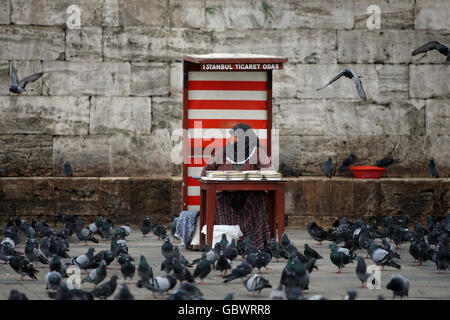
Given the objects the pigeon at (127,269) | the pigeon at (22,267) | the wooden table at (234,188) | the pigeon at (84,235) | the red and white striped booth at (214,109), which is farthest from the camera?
the pigeon at (84,235)

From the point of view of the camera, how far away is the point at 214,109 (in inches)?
451

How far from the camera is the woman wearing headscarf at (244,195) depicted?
35.5 ft

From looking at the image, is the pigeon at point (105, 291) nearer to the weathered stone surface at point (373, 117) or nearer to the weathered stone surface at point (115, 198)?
the weathered stone surface at point (115, 198)

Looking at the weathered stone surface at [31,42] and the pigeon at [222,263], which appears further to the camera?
the weathered stone surface at [31,42]

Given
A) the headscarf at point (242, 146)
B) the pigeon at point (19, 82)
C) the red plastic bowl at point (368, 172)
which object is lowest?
the red plastic bowl at point (368, 172)

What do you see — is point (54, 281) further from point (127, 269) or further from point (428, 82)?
point (428, 82)

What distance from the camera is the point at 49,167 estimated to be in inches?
578

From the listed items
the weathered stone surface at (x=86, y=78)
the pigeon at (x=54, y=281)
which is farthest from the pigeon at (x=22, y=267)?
the weathered stone surface at (x=86, y=78)

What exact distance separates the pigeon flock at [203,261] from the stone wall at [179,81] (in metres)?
1.73

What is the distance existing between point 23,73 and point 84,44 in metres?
1.16

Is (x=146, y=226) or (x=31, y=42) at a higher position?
(x=31, y=42)

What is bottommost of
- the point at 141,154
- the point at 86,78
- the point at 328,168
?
the point at 328,168

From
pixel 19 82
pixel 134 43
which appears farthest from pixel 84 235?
pixel 134 43

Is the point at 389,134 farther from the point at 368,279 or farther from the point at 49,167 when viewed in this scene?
the point at 368,279
